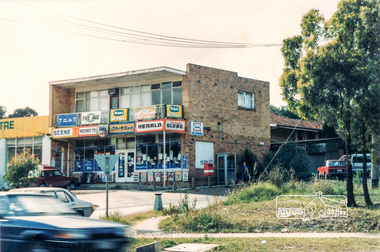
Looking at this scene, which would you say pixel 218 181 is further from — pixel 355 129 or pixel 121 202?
pixel 355 129

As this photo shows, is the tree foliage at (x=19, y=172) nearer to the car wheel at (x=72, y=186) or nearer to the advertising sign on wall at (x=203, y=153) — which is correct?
the car wheel at (x=72, y=186)

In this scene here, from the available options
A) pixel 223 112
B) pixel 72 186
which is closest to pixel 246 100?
pixel 223 112

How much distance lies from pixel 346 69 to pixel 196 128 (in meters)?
16.0

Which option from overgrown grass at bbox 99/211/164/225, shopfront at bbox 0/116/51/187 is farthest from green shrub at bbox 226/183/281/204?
shopfront at bbox 0/116/51/187

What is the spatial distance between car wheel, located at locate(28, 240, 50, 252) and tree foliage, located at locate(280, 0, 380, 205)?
976 cm

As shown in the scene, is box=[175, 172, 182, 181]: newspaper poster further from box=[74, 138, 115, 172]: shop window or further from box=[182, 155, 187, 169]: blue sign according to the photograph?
box=[74, 138, 115, 172]: shop window

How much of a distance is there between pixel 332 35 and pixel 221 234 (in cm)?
768

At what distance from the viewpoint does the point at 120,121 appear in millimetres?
30219

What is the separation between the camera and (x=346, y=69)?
537 inches

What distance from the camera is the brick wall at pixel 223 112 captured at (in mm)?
28808

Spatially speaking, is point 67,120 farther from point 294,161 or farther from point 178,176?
point 294,161

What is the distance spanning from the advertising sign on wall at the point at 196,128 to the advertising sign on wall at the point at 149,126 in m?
2.19

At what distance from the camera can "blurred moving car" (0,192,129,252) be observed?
716 cm

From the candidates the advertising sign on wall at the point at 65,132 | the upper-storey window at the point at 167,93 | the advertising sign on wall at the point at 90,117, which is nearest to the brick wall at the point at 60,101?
the advertising sign on wall at the point at 65,132
